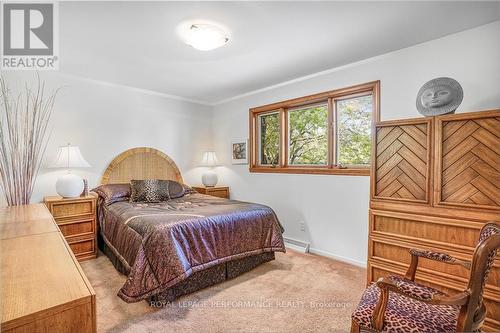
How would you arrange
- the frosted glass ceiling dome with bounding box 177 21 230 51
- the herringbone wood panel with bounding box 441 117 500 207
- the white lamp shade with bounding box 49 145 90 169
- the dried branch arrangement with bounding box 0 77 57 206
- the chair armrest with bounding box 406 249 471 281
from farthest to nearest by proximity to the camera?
the white lamp shade with bounding box 49 145 90 169 < the dried branch arrangement with bounding box 0 77 57 206 < the frosted glass ceiling dome with bounding box 177 21 230 51 < the herringbone wood panel with bounding box 441 117 500 207 < the chair armrest with bounding box 406 249 471 281

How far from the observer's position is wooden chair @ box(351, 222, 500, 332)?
3.79 ft

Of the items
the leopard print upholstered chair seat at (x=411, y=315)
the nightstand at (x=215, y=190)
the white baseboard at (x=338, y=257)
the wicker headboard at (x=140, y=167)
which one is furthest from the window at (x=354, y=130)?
the wicker headboard at (x=140, y=167)

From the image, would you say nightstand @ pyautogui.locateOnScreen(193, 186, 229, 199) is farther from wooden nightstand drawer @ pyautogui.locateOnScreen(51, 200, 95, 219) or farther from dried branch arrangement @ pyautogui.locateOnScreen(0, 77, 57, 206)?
dried branch arrangement @ pyautogui.locateOnScreen(0, 77, 57, 206)

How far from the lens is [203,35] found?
219 centimetres

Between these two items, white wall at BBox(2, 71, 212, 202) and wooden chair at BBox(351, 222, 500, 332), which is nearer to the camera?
wooden chair at BBox(351, 222, 500, 332)

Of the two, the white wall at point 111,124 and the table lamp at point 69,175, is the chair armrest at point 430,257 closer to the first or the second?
the table lamp at point 69,175

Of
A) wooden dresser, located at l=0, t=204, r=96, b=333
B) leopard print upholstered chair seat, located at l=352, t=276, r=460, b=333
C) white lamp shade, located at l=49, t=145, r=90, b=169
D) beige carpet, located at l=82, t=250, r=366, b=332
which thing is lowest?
beige carpet, located at l=82, t=250, r=366, b=332

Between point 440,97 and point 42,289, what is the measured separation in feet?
8.95

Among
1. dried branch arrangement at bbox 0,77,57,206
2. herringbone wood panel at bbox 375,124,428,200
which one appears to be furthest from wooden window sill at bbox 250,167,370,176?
dried branch arrangement at bbox 0,77,57,206

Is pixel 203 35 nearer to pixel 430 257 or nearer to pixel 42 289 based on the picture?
pixel 42 289

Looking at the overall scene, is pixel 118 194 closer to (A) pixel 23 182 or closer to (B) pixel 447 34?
(A) pixel 23 182

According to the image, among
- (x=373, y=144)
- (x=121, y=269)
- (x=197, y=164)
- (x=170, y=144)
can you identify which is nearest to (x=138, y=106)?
(x=170, y=144)

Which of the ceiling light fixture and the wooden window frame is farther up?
the ceiling light fixture

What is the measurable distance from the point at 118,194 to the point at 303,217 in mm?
2523
